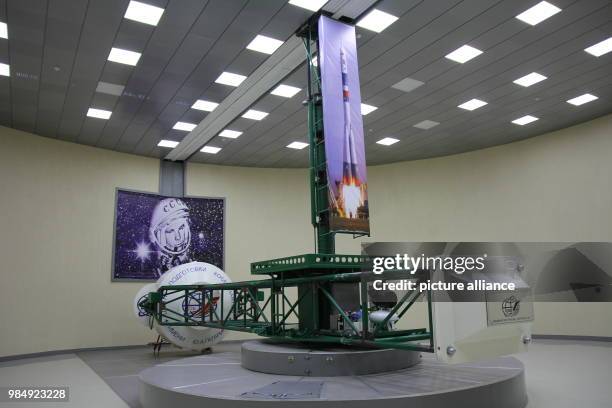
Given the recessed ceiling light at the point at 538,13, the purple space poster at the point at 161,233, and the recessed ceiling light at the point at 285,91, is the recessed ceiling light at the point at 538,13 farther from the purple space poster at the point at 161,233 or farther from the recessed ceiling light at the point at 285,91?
the purple space poster at the point at 161,233

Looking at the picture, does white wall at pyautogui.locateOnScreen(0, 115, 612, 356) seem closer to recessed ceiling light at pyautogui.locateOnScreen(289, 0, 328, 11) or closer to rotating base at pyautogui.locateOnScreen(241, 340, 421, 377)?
rotating base at pyautogui.locateOnScreen(241, 340, 421, 377)

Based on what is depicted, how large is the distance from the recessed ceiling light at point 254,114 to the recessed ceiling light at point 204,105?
3.58 ft

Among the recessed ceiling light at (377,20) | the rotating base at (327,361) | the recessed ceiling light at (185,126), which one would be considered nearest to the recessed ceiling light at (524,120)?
the recessed ceiling light at (377,20)

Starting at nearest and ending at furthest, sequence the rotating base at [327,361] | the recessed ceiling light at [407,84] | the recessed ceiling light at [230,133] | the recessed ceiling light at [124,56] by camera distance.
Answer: the rotating base at [327,361] < the recessed ceiling light at [124,56] < the recessed ceiling light at [407,84] < the recessed ceiling light at [230,133]

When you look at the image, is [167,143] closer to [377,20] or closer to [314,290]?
[377,20]

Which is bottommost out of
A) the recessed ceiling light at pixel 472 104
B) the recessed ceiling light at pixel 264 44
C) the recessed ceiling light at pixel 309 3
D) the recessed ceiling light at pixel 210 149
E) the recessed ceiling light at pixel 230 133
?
the recessed ceiling light at pixel 210 149

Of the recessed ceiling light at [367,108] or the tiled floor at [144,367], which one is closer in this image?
the tiled floor at [144,367]

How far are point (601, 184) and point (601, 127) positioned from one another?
6.43ft

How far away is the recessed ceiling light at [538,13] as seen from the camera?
10.1 meters

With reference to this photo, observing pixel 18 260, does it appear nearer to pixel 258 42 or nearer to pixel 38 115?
pixel 38 115

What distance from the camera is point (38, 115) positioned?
574 inches

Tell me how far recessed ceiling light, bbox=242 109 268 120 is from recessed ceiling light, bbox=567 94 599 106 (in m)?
9.75

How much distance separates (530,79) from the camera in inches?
528

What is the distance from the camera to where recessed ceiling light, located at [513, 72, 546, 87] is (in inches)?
519
